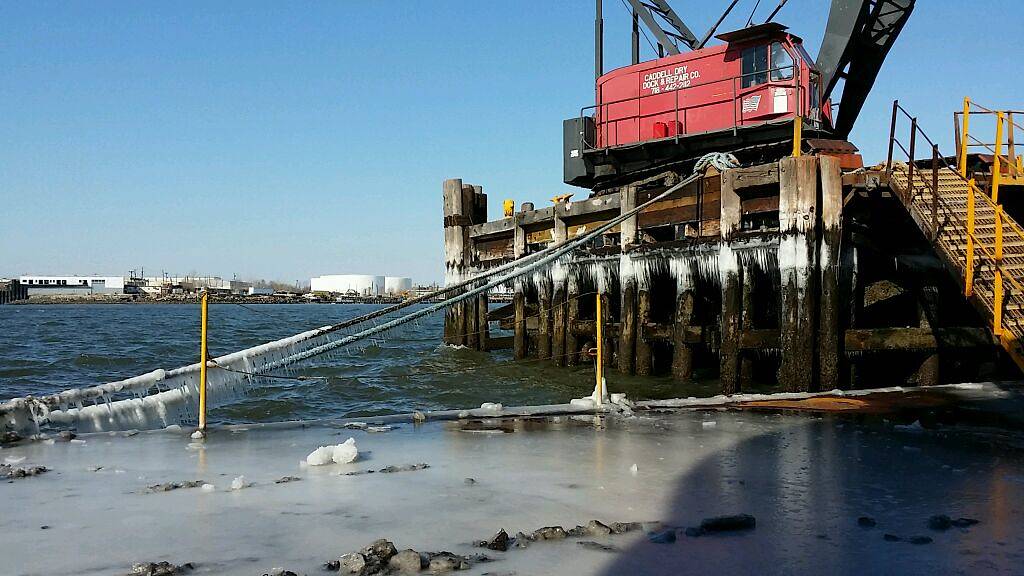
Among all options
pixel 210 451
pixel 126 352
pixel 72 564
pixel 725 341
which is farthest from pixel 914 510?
pixel 126 352

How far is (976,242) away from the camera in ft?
34.2

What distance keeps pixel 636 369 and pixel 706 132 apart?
580 cm

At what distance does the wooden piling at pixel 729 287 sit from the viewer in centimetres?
1187

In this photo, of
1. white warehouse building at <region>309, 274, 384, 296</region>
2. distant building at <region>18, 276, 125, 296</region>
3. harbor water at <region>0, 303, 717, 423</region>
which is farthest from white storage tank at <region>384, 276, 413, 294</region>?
harbor water at <region>0, 303, 717, 423</region>

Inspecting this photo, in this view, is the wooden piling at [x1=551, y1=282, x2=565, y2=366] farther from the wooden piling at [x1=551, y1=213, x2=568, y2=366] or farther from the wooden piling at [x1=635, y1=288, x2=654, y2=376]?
the wooden piling at [x1=635, y1=288, x2=654, y2=376]

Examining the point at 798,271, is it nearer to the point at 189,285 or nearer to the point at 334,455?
the point at 334,455

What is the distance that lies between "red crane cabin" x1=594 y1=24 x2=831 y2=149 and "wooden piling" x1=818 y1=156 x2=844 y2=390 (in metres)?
4.53

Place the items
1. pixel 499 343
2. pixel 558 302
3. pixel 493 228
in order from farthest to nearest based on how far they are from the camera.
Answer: pixel 499 343
pixel 493 228
pixel 558 302

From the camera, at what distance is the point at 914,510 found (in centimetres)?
466

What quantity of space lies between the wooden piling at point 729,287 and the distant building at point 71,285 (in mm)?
145835

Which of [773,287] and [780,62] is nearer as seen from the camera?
[773,287]

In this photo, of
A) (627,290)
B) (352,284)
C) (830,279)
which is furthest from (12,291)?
(830,279)

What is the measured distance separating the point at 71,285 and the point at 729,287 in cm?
15165

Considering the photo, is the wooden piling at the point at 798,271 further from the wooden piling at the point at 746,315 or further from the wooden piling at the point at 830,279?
the wooden piling at the point at 746,315
